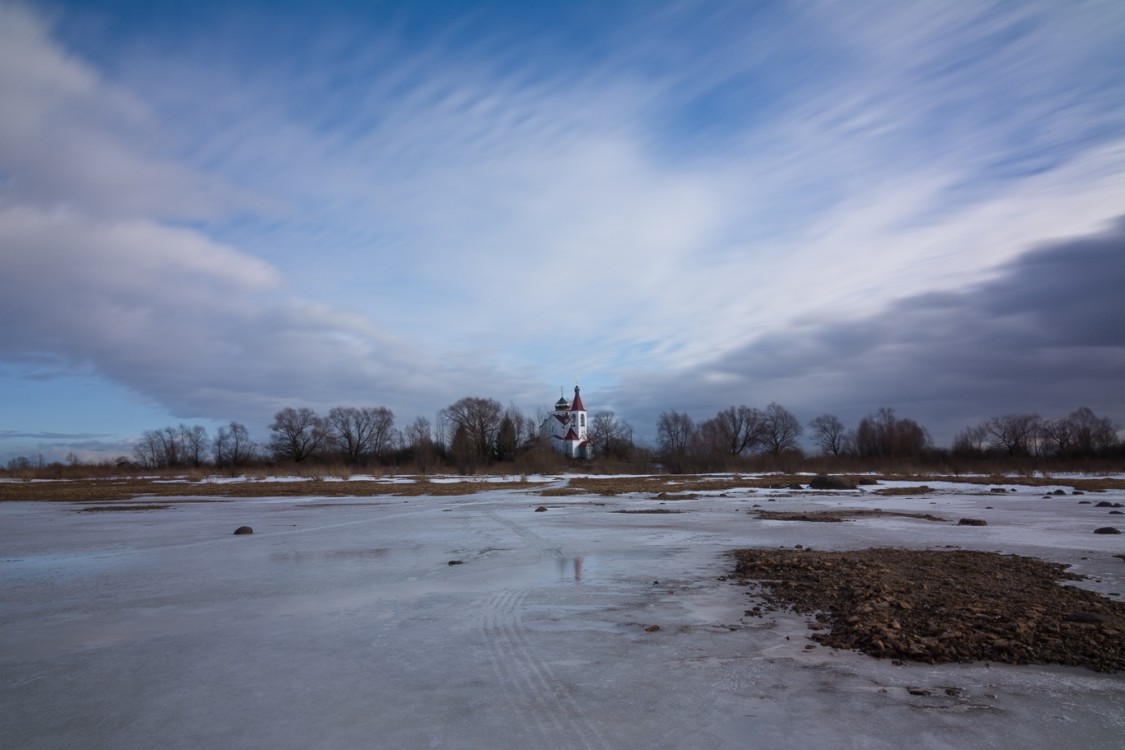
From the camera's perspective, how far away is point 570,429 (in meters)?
→ 109

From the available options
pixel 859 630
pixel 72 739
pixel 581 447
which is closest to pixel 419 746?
pixel 72 739

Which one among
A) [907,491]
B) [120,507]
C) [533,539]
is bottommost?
[907,491]

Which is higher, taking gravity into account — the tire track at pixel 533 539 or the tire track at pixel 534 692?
the tire track at pixel 534 692

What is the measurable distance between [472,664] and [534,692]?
0.88m

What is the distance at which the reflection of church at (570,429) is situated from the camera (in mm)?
107062

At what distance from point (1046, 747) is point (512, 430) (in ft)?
285

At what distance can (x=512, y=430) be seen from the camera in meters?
89.9

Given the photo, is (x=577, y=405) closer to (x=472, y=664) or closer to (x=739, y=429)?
(x=739, y=429)

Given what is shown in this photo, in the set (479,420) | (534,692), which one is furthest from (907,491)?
(479,420)

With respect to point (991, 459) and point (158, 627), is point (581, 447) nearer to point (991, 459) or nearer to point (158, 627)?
point (991, 459)

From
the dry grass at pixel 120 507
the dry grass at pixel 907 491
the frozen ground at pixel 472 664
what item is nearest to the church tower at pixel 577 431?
the dry grass at pixel 907 491

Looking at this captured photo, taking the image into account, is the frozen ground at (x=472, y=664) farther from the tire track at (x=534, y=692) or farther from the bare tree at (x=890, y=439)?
the bare tree at (x=890, y=439)

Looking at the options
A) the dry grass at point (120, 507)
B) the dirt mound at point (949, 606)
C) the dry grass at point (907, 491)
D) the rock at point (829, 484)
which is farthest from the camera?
the rock at point (829, 484)

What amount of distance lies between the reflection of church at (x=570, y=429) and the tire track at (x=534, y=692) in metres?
98.6
